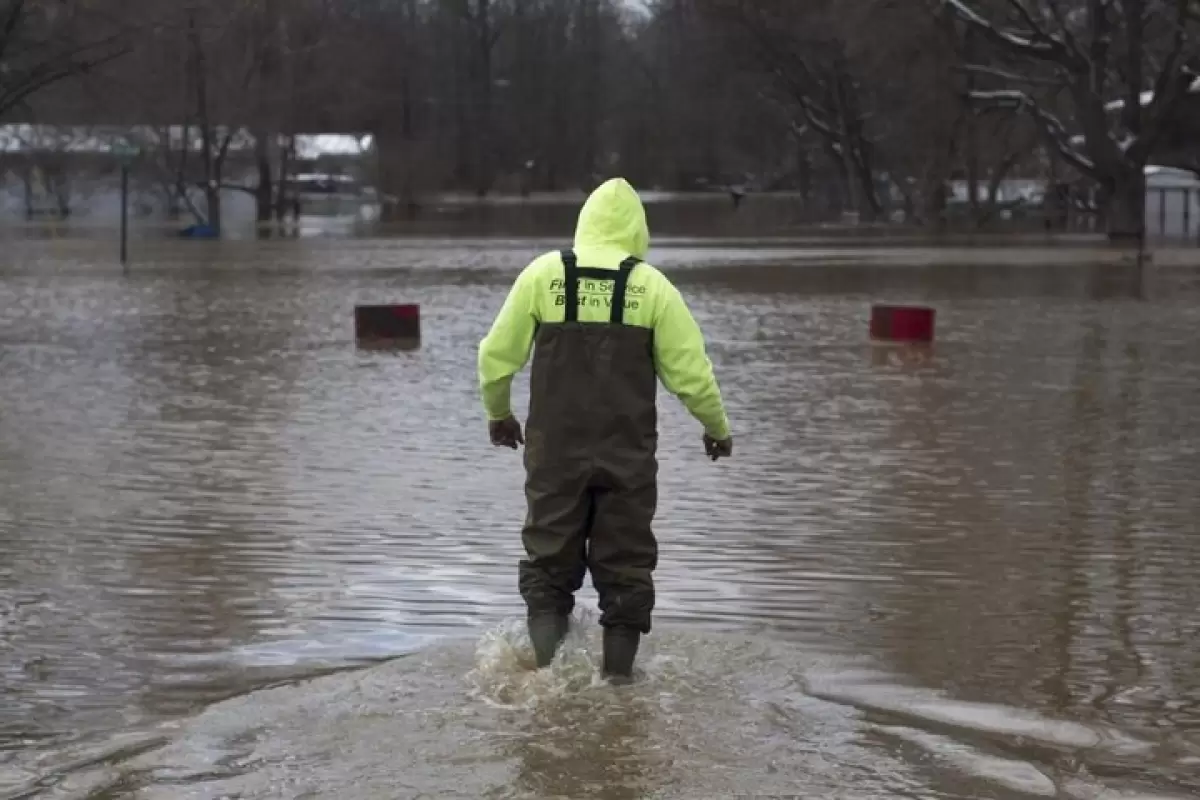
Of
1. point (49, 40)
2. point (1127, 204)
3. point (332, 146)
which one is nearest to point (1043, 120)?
point (1127, 204)

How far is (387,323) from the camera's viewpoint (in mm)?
19781

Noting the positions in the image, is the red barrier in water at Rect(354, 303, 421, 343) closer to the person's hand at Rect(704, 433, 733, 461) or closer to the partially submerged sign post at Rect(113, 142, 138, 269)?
the person's hand at Rect(704, 433, 733, 461)

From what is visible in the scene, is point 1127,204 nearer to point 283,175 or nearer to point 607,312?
point 283,175

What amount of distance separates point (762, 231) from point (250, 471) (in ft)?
172

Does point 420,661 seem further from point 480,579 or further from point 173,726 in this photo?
point 480,579

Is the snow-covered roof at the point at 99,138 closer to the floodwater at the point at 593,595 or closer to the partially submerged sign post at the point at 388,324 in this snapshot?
the partially submerged sign post at the point at 388,324

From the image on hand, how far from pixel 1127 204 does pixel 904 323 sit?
110 ft

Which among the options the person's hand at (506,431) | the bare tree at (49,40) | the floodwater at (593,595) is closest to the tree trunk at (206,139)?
the bare tree at (49,40)

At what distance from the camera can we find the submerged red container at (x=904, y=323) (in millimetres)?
19281

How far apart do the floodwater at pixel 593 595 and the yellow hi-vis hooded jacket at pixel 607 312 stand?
920mm

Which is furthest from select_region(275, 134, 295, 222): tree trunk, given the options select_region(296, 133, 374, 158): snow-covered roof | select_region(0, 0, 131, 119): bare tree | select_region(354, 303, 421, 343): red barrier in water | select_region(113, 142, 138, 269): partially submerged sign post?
select_region(354, 303, 421, 343): red barrier in water

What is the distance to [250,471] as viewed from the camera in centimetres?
1132

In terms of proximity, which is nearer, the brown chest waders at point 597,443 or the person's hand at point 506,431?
the brown chest waders at point 597,443

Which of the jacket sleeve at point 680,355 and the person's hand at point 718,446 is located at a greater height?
the jacket sleeve at point 680,355
